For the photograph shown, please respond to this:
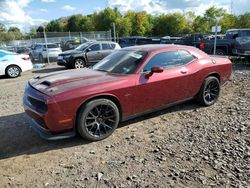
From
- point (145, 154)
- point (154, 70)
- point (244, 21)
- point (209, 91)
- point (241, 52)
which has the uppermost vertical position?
point (244, 21)

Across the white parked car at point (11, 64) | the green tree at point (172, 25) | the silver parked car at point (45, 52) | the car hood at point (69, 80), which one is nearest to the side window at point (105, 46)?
the white parked car at point (11, 64)

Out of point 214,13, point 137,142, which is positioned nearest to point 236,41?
point 137,142

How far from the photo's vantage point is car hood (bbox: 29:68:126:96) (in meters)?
4.47

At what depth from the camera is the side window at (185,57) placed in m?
5.90

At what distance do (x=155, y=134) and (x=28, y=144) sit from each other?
7.61 feet

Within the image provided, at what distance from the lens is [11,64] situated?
41.5 ft

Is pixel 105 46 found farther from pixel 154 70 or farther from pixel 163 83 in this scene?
pixel 154 70

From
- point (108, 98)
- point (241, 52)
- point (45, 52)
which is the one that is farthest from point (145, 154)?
point (45, 52)

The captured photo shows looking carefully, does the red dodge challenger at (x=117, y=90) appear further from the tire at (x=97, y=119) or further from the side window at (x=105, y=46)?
the side window at (x=105, y=46)

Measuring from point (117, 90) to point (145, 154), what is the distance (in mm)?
1272

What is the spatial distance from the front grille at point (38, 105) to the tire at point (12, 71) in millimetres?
8754

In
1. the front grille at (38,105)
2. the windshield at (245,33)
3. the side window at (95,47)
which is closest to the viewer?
the front grille at (38,105)

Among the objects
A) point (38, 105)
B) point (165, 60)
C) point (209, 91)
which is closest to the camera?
point (38, 105)

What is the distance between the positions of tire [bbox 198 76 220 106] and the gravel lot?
1.18 feet
